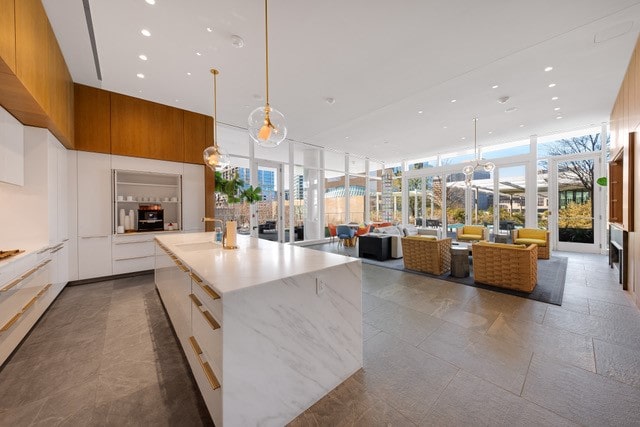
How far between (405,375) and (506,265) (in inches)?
114

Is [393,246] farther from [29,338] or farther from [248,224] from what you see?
[29,338]

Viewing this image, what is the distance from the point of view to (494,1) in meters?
2.64

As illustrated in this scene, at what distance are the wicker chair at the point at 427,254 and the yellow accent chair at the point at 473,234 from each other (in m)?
2.25

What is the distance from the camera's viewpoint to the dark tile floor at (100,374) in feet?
5.27

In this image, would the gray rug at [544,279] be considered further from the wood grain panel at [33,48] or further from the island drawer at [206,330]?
the wood grain panel at [33,48]

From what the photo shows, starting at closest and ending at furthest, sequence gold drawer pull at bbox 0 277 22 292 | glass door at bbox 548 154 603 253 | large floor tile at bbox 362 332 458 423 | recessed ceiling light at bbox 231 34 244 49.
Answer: large floor tile at bbox 362 332 458 423
gold drawer pull at bbox 0 277 22 292
recessed ceiling light at bbox 231 34 244 49
glass door at bbox 548 154 603 253

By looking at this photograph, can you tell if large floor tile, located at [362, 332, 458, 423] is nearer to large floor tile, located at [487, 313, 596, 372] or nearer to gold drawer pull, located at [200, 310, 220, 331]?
large floor tile, located at [487, 313, 596, 372]

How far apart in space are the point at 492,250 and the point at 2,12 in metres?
5.90

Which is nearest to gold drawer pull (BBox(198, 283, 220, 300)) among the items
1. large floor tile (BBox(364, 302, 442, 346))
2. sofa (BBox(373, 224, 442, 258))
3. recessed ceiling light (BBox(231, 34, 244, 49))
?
large floor tile (BBox(364, 302, 442, 346))

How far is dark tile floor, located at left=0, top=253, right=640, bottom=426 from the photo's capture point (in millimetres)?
1583

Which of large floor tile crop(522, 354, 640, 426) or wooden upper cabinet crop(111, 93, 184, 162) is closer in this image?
large floor tile crop(522, 354, 640, 426)

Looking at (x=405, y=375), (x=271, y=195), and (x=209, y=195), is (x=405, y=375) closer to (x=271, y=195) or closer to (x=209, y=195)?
(x=209, y=195)

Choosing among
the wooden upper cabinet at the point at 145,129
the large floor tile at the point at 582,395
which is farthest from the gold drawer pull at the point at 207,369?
the wooden upper cabinet at the point at 145,129

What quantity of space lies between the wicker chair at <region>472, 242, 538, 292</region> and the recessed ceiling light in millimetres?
4660
